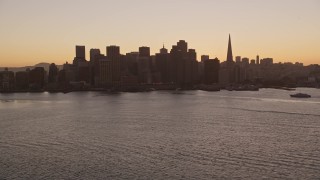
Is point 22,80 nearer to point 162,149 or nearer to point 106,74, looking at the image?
point 106,74

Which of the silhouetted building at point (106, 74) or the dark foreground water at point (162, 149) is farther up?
the silhouetted building at point (106, 74)

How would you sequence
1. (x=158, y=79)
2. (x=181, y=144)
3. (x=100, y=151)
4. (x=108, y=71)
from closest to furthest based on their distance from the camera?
(x=100, y=151) < (x=181, y=144) < (x=108, y=71) < (x=158, y=79)

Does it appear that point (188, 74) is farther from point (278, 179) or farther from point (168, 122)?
point (278, 179)

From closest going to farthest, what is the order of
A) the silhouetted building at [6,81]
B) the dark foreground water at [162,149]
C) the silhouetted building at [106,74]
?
the dark foreground water at [162,149]
the silhouetted building at [6,81]
the silhouetted building at [106,74]

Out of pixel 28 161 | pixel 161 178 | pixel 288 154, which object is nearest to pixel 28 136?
pixel 28 161

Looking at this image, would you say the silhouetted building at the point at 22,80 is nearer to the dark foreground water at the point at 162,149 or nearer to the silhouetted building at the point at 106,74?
the silhouetted building at the point at 106,74

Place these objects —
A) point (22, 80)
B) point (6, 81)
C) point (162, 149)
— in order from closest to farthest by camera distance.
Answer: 1. point (162, 149)
2. point (6, 81)
3. point (22, 80)

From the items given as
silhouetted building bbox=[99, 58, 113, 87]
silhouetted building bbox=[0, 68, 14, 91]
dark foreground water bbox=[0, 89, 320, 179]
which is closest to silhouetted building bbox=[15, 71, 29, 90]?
silhouetted building bbox=[0, 68, 14, 91]

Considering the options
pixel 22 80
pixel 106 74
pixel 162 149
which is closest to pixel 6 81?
pixel 22 80

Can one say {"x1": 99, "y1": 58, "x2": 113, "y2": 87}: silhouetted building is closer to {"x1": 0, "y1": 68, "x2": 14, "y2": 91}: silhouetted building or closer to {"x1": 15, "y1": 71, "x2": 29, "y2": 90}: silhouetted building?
{"x1": 15, "y1": 71, "x2": 29, "y2": 90}: silhouetted building

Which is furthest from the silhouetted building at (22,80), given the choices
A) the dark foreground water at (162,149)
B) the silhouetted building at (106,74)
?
the dark foreground water at (162,149)

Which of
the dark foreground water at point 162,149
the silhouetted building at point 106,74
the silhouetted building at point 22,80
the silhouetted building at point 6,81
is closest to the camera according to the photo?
the dark foreground water at point 162,149
